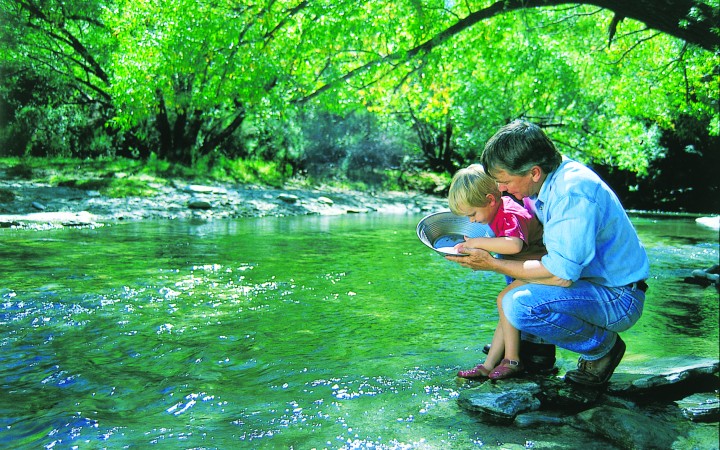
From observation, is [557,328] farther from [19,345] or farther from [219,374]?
[19,345]

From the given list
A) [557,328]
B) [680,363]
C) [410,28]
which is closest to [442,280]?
[680,363]

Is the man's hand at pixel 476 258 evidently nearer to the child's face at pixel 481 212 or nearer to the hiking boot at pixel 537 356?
the child's face at pixel 481 212

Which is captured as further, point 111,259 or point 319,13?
point 319,13

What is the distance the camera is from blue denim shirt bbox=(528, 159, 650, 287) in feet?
10.3

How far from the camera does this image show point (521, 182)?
3.42 meters

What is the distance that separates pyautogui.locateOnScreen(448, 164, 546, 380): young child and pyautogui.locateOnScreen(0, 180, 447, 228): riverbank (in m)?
10.3

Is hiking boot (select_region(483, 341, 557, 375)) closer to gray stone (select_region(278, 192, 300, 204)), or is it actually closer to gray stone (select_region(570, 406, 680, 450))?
gray stone (select_region(570, 406, 680, 450))

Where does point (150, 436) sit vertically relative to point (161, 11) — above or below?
below

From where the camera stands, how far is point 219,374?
3.94m

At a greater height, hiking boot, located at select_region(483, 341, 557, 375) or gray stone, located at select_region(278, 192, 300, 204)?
gray stone, located at select_region(278, 192, 300, 204)

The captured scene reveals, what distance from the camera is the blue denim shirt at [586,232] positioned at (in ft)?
10.3

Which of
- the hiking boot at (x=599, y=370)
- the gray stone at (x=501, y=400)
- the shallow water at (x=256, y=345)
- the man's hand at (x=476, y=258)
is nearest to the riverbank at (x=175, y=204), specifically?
the shallow water at (x=256, y=345)

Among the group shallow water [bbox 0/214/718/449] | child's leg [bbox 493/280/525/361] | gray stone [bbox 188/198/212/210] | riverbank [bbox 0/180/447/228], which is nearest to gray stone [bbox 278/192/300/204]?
riverbank [bbox 0/180/447/228]

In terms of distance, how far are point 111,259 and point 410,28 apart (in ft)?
19.3
